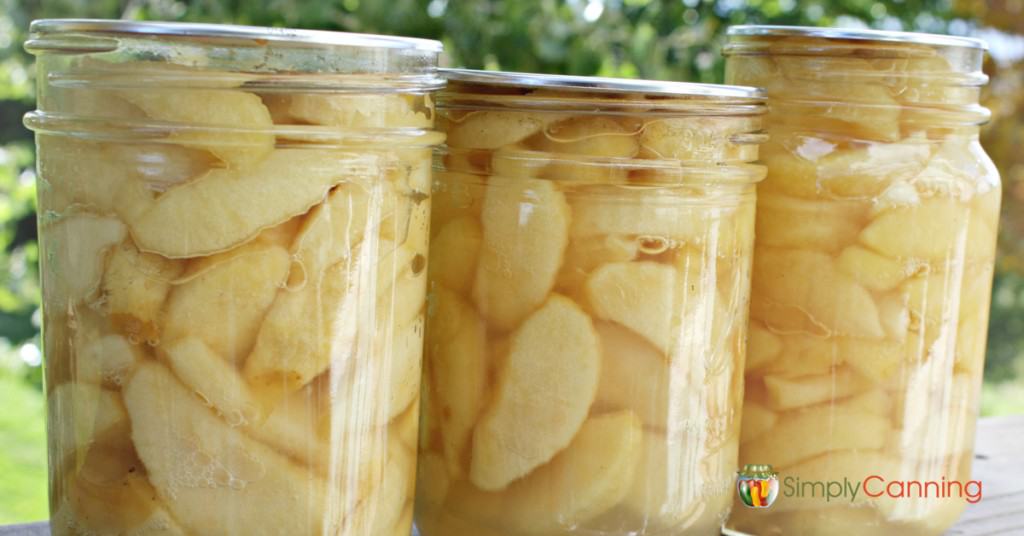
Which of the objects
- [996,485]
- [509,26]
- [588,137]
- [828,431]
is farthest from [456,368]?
[509,26]

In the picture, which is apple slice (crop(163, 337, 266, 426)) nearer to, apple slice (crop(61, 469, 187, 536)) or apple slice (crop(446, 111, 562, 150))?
apple slice (crop(61, 469, 187, 536))

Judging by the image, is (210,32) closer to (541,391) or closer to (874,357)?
(541,391)

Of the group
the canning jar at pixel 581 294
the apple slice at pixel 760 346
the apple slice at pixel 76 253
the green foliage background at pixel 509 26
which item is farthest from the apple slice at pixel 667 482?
the green foliage background at pixel 509 26

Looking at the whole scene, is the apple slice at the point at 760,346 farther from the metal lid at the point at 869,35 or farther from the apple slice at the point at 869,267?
the metal lid at the point at 869,35

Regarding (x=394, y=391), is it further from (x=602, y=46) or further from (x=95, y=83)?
(x=602, y=46)

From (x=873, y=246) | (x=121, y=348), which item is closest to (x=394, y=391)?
(x=121, y=348)

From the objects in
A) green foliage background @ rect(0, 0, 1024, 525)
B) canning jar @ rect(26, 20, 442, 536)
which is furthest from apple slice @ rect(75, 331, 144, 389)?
green foliage background @ rect(0, 0, 1024, 525)
